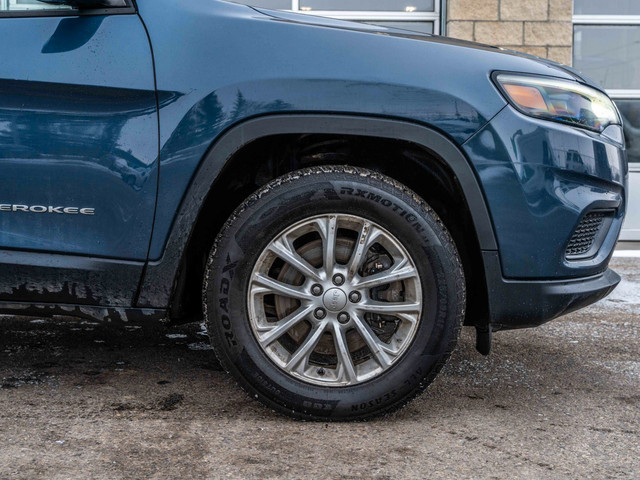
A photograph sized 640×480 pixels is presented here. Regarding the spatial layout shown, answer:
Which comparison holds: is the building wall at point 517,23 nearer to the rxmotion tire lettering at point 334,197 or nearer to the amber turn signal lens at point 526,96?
the amber turn signal lens at point 526,96

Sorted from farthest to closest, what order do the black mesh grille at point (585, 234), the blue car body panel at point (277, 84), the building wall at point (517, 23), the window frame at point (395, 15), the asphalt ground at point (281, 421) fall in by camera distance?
the window frame at point (395, 15)
the building wall at point (517, 23)
the black mesh grille at point (585, 234)
the blue car body panel at point (277, 84)
the asphalt ground at point (281, 421)

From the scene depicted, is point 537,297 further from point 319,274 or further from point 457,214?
point 319,274

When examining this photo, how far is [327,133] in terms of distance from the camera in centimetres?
235

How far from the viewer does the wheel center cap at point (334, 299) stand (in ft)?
7.75

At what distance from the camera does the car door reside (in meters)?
2.32

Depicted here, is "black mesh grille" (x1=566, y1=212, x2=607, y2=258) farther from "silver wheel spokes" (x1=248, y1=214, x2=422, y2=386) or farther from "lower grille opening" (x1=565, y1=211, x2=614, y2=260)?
"silver wheel spokes" (x1=248, y1=214, x2=422, y2=386)

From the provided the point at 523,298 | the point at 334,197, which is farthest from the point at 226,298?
the point at 523,298

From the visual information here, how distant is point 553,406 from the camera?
264 cm

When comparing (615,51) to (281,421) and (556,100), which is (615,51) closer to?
(556,100)

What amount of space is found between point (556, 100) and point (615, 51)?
514 centimetres

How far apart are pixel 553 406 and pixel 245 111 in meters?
1.46

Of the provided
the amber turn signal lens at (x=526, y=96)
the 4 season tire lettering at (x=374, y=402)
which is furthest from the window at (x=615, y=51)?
the 4 season tire lettering at (x=374, y=402)

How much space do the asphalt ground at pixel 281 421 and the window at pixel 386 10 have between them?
13.6 ft

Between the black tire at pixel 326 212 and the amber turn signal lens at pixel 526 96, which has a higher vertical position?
the amber turn signal lens at pixel 526 96
